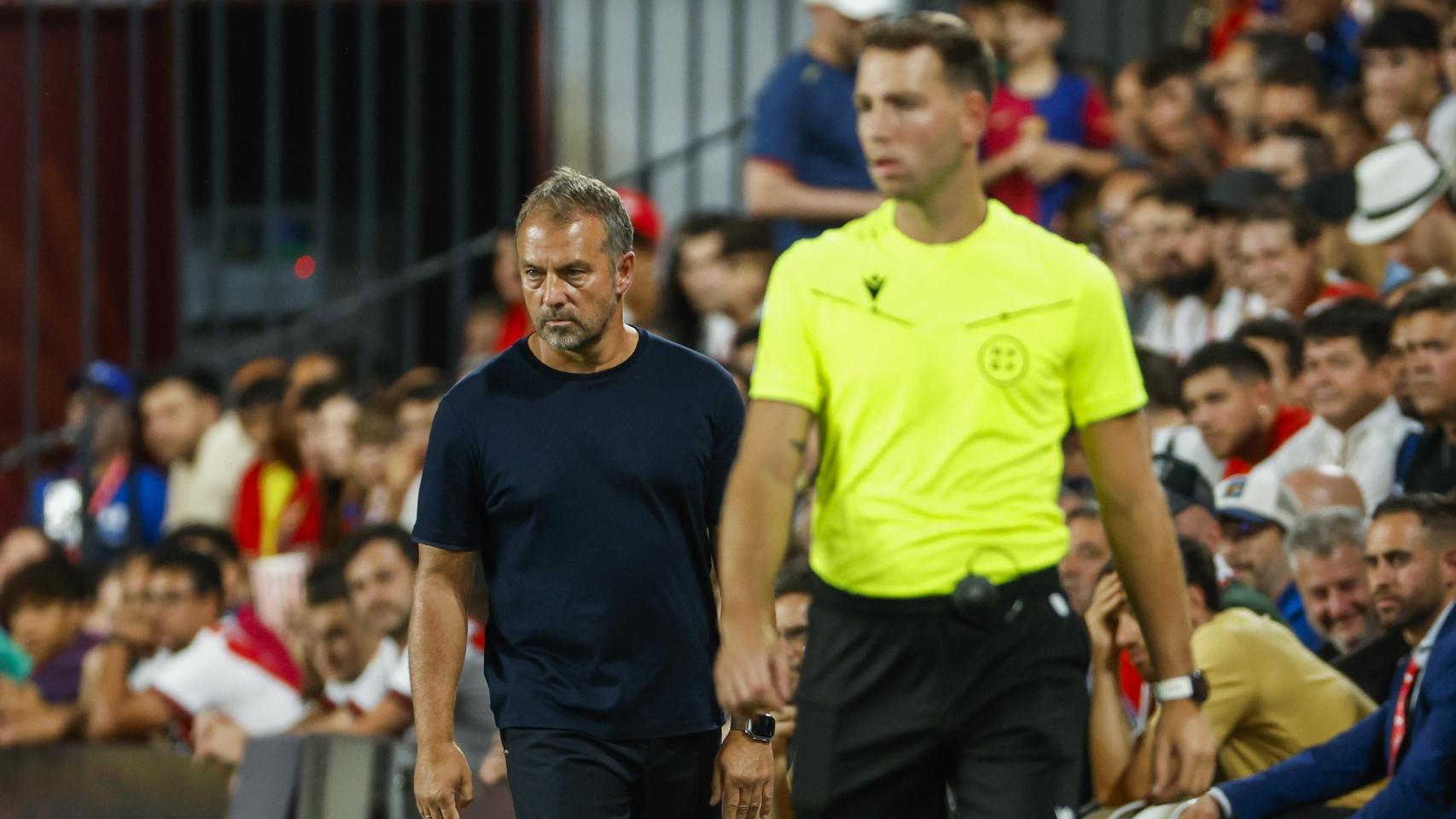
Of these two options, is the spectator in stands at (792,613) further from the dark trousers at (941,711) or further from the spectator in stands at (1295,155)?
the spectator in stands at (1295,155)

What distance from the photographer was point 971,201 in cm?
371

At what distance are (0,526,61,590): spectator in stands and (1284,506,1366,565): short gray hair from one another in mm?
5265

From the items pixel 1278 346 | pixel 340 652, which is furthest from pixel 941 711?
pixel 340 652

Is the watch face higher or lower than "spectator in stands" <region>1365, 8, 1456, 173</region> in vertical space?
lower

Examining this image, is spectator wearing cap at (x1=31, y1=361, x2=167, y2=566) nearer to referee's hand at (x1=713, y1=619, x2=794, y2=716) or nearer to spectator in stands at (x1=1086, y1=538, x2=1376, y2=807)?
spectator in stands at (x1=1086, y1=538, x2=1376, y2=807)

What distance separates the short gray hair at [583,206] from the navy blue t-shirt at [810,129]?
4.39 meters

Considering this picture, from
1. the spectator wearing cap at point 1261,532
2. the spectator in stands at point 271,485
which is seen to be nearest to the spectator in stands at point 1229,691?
the spectator wearing cap at point 1261,532

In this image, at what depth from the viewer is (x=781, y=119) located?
869 centimetres

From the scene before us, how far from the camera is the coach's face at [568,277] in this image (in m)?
4.08

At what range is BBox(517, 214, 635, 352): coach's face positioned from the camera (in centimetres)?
408

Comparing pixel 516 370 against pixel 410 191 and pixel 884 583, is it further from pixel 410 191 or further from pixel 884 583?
pixel 410 191

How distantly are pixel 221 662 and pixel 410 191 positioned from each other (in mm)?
2926

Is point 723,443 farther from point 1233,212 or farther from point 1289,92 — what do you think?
point 1289,92

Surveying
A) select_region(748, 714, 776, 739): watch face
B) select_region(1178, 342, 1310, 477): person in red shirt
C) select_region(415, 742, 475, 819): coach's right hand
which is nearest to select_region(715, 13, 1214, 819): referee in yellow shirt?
select_region(748, 714, 776, 739): watch face
